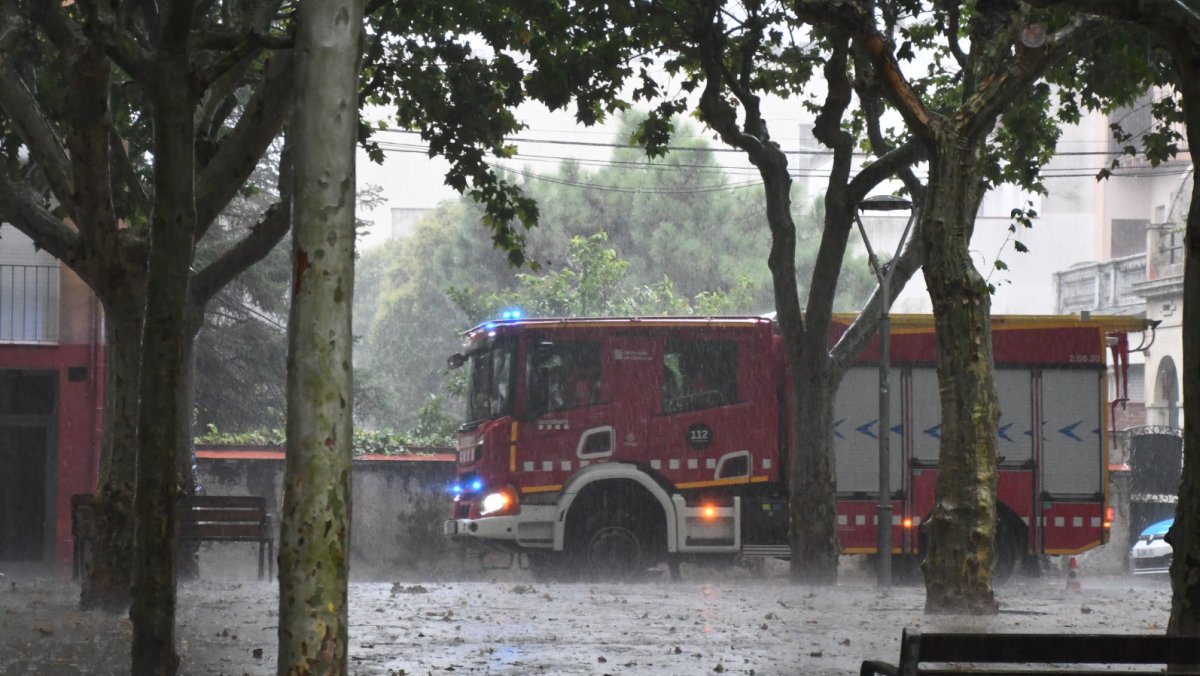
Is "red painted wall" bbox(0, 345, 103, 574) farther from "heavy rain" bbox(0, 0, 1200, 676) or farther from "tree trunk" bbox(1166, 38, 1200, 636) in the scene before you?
"tree trunk" bbox(1166, 38, 1200, 636)

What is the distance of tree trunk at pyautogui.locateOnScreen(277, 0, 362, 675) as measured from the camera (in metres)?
7.33

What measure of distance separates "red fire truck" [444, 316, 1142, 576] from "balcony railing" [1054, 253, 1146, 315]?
86.5ft

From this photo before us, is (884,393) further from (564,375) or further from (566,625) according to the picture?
(566,625)

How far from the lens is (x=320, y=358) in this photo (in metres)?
7.46

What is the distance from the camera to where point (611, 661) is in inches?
420

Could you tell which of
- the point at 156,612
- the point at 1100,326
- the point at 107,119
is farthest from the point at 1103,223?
the point at 156,612

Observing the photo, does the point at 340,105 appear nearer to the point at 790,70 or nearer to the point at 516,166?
the point at 790,70

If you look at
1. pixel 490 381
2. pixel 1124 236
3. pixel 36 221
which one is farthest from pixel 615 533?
pixel 1124 236

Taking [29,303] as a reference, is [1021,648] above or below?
below

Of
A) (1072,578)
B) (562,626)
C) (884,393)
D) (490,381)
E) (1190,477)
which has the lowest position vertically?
(1072,578)

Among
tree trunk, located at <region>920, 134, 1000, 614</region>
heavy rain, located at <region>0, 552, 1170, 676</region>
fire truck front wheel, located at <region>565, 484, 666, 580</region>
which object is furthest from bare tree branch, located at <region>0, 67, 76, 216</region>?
fire truck front wheel, located at <region>565, 484, 666, 580</region>

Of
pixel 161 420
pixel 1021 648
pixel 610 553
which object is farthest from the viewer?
pixel 610 553

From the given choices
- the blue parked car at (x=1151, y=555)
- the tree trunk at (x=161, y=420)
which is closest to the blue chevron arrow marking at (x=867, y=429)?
the blue parked car at (x=1151, y=555)

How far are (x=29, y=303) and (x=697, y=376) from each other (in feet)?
37.4
